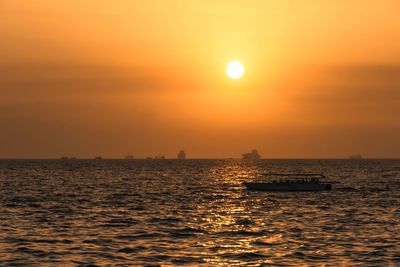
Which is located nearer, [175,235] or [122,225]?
[175,235]

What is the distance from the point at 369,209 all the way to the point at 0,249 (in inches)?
1986

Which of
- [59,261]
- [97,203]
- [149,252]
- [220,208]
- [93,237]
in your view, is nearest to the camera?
[59,261]

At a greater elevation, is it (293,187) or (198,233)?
(293,187)

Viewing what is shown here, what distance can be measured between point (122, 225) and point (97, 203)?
30437 mm

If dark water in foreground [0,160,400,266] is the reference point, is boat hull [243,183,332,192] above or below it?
above

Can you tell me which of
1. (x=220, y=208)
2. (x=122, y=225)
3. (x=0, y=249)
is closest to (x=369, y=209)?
(x=220, y=208)

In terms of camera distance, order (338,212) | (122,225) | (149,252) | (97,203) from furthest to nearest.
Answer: (97,203)
(338,212)
(122,225)
(149,252)

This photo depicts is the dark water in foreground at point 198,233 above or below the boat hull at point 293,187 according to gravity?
below

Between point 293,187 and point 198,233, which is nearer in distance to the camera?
point 198,233

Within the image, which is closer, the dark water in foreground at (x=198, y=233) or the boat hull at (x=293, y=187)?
the dark water in foreground at (x=198, y=233)

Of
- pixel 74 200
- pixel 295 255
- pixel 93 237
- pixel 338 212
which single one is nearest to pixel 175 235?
pixel 93 237

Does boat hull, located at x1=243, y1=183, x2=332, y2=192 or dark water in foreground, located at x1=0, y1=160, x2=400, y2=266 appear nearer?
dark water in foreground, located at x1=0, y1=160, x2=400, y2=266

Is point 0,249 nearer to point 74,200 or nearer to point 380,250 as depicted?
point 380,250

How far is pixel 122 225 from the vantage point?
216ft
